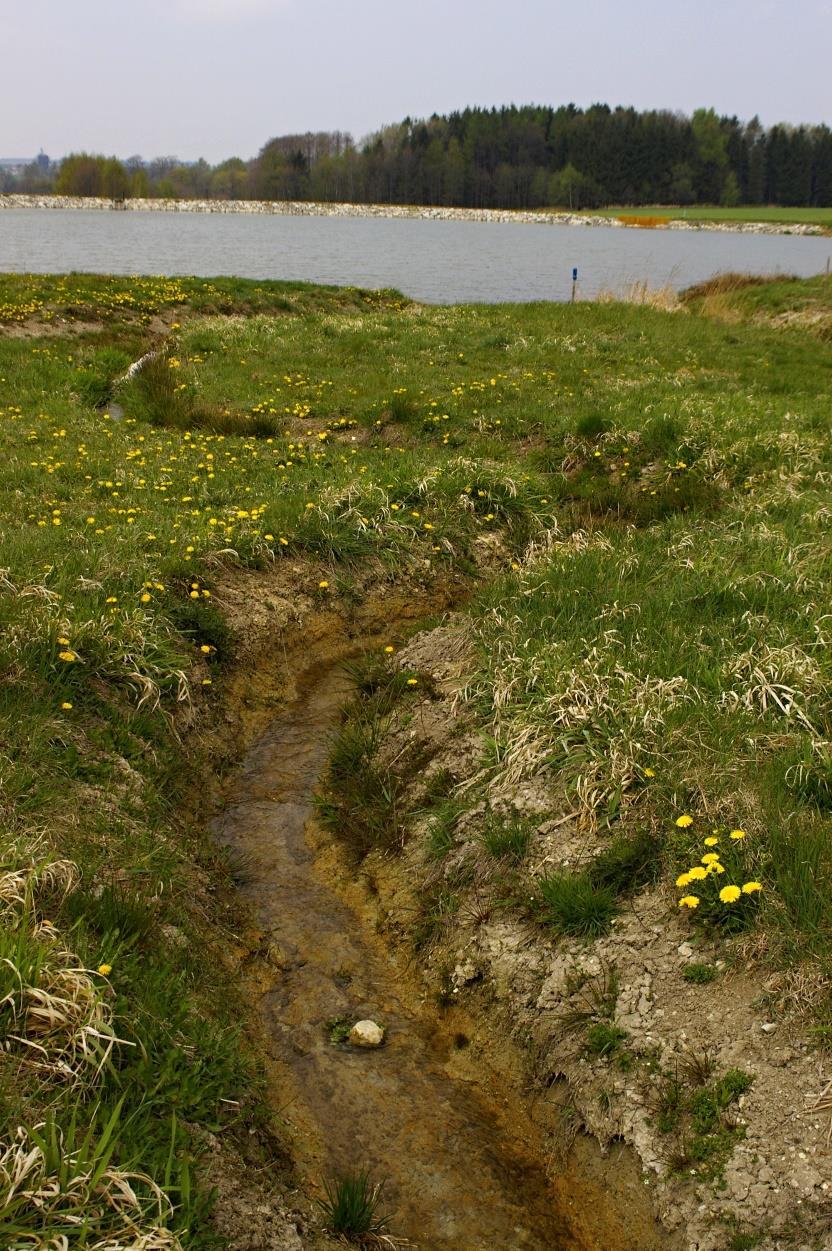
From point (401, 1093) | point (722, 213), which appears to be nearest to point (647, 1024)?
point (401, 1093)

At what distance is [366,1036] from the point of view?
15.0 feet

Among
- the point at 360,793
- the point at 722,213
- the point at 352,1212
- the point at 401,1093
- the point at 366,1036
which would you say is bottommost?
the point at 401,1093

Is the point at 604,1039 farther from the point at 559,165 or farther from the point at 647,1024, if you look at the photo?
the point at 559,165

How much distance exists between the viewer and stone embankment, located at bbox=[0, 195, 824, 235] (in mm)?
100000

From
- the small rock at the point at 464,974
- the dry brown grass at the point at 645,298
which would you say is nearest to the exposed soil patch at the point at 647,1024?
the small rock at the point at 464,974

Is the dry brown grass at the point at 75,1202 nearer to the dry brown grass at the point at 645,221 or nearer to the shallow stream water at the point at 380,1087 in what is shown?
the shallow stream water at the point at 380,1087

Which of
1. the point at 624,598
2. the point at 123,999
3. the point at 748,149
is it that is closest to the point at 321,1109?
the point at 123,999

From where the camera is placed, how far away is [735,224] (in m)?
101

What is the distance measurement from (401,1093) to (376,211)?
13290 cm

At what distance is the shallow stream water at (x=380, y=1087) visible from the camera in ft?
12.5

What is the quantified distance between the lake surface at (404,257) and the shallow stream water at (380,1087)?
83.9 ft

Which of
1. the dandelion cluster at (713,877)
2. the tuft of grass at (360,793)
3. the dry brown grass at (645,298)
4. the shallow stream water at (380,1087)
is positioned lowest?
the shallow stream water at (380,1087)

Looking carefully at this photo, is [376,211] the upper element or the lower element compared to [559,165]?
lower

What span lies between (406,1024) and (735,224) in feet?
378
